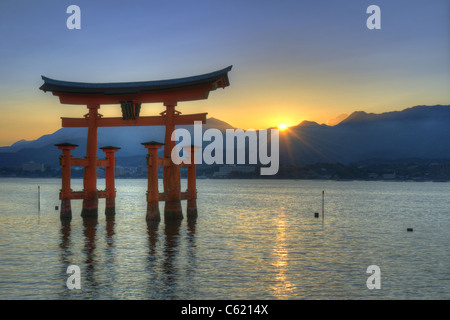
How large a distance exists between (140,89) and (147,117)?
2.16 meters

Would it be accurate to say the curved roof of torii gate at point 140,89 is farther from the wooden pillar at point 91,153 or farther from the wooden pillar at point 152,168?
the wooden pillar at point 152,168

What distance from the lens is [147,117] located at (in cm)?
3375

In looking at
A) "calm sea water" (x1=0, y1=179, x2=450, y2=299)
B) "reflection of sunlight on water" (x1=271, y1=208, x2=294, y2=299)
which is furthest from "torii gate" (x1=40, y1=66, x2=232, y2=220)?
"reflection of sunlight on water" (x1=271, y1=208, x2=294, y2=299)

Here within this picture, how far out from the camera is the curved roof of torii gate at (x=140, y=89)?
31469 millimetres

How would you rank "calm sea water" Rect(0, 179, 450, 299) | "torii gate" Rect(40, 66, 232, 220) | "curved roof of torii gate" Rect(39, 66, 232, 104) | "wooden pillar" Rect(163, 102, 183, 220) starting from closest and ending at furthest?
"calm sea water" Rect(0, 179, 450, 299), "curved roof of torii gate" Rect(39, 66, 232, 104), "torii gate" Rect(40, 66, 232, 220), "wooden pillar" Rect(163, 102, 183, 220)

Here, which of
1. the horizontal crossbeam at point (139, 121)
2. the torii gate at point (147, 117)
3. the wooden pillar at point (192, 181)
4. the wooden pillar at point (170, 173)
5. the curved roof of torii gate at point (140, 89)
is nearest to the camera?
the curved roof of torii gate at point (140, 89)

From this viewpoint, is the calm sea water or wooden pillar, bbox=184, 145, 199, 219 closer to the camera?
the calm sea water

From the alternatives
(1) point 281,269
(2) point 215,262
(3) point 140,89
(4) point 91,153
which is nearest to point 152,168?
(3) point 140,89

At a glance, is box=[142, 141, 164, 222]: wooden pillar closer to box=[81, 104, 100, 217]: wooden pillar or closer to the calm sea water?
the calm sea water

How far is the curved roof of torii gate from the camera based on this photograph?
103 ft

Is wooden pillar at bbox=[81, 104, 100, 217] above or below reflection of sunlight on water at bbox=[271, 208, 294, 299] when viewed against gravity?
above

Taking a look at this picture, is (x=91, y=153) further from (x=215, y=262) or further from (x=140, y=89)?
(x=215, y=262)

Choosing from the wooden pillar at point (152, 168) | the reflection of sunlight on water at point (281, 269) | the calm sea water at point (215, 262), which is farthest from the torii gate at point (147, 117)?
the reflection of sunlight on water at point (281, 269)
